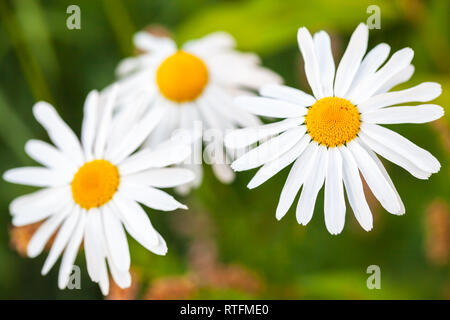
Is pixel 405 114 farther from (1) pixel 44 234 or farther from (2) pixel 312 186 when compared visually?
(1) pixel 44 234

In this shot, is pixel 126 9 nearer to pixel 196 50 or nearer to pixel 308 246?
pixel 196 50

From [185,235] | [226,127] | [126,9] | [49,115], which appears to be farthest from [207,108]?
[126,9]

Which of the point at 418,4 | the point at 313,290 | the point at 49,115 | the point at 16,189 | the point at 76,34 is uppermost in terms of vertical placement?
the point at 76,34

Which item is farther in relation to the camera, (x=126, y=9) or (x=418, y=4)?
(x=126, y=9)

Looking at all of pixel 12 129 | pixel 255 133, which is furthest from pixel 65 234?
pixel 12 129

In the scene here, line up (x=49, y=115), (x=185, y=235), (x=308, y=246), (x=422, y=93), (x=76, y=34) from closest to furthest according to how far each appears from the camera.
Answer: (x=422, y=93), (x=49, y=115), (x=308, y=246), (x=185, y=235), (x=76, y=34)

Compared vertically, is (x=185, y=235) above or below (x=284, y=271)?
above

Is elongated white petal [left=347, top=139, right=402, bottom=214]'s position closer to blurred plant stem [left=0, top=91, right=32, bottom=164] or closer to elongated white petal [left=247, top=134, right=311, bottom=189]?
elongated white petal [left=247, top=134, right=311, bottom=189]
